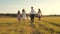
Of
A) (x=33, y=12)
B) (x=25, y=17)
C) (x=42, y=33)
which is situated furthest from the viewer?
(x=25, y=17)

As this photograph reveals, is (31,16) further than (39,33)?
Yes

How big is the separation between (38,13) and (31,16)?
14.6 feet

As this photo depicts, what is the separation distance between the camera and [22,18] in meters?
31.1

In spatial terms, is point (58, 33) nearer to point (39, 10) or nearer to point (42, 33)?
point (42, 33)

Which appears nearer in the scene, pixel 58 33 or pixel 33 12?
pixel 58 33

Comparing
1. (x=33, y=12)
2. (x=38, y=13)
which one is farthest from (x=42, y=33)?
(x=38, y=13)

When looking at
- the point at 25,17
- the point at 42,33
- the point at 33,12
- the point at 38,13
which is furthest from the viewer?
the point at 38,13

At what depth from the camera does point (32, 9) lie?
93.4ft

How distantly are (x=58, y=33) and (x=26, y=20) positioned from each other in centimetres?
1703

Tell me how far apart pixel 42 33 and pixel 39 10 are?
1577 centimetres

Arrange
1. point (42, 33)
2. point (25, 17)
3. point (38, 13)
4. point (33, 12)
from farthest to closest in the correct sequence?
point (38, 13), point (25, 17), point (33, 12), point (42, 33)

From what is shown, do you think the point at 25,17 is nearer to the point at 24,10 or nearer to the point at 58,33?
the point at 24,10

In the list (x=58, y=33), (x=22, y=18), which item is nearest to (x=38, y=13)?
(x=22, y=18)

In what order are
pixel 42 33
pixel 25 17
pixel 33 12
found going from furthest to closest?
pixel 25 17 < pixel 33 12 < pixel 42 33
